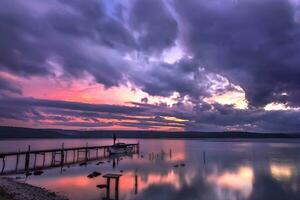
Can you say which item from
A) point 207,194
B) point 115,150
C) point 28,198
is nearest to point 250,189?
point 207,194

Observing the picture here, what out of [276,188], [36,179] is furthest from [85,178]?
[276,188]

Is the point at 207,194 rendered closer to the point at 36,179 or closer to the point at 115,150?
the point at 36,179

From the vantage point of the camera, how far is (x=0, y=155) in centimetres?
5284

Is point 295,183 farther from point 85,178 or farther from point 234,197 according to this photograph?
point 85,178

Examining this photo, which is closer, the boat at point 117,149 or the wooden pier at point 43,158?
the wooden pier at point 43,158

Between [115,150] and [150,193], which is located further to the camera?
[115,150]

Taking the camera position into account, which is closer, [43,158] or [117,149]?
[43,158]

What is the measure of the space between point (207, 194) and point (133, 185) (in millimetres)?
10729

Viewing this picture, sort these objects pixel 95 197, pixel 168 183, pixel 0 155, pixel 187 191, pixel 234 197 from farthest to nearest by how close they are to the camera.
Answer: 1. pixel 0 155
2. pixel 168 183
3. pixel 187 191
4. pixel 234 197
5. pixel 95 197

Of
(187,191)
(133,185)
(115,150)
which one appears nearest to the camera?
(187,191)

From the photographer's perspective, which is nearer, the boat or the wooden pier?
the wooden pier

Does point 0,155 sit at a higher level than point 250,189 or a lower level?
higher

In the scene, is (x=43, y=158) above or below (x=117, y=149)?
below

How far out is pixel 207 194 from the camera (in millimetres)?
38500
